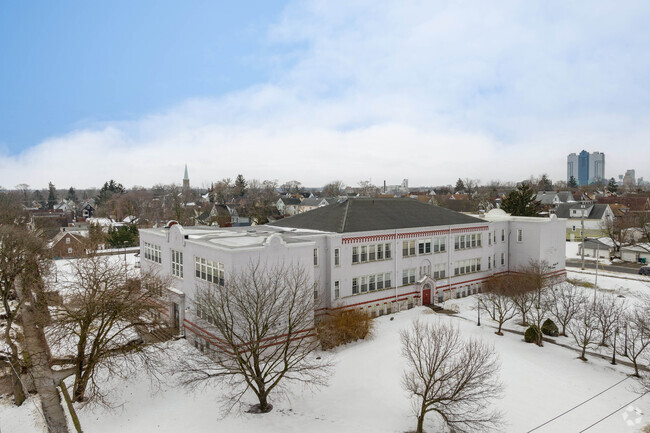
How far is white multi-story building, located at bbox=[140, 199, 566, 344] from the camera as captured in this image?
30.6 meters

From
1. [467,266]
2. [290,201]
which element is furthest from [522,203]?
[290,201]

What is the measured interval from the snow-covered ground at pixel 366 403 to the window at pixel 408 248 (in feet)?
38.2

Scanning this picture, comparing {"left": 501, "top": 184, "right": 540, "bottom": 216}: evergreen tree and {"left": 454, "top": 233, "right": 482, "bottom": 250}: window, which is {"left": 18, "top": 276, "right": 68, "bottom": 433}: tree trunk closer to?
{"left": 454, "top": 233, "right": 482, "bottom": 250}: window

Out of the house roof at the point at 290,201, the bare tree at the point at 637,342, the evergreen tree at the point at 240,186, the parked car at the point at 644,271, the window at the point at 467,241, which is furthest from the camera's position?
the evergreen tree at the point at 240,186

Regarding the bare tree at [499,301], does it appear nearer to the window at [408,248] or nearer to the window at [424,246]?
the window at [424,246]

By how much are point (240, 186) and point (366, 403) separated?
14568cm

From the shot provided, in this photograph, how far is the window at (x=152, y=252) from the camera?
38062mm

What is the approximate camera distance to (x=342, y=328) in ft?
100

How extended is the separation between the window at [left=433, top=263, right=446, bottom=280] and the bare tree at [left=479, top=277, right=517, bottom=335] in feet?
14.2

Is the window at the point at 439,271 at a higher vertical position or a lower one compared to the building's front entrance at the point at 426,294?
higher

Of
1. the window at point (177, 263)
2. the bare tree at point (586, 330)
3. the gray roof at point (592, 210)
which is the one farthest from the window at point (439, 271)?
the gray roof at point (592, 210)

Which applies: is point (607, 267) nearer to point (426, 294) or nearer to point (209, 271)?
point (426, 294)

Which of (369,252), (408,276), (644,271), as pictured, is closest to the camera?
(369,252)

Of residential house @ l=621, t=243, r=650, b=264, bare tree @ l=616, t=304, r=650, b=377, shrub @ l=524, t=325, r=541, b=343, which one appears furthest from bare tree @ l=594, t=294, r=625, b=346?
residential house @ l=621, t=243, r=650, b=264
